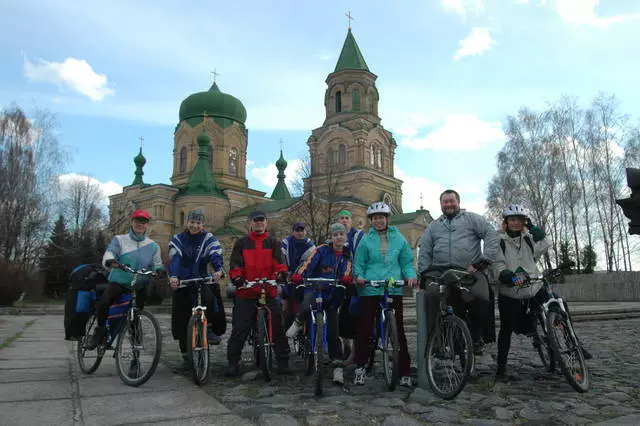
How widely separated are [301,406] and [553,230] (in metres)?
29.7

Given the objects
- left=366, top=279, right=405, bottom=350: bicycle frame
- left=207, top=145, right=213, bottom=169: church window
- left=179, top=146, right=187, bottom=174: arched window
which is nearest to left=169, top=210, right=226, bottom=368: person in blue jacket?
left=366, top=279, right=405, bottom=350: bicycle frame

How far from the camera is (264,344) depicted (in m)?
5.12

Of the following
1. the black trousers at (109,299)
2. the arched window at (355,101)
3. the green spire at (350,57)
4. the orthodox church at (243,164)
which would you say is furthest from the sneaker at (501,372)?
the green spire at (350,57)

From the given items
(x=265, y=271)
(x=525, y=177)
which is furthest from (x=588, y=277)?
(x=265, y=271)

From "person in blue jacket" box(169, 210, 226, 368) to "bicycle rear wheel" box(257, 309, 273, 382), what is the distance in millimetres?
488

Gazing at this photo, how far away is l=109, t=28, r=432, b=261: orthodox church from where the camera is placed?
4838 cm

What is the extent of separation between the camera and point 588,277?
31.0 meters

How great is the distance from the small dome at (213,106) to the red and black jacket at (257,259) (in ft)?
175

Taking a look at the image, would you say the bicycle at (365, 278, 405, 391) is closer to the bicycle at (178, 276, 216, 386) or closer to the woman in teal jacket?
the woman in teal jacket

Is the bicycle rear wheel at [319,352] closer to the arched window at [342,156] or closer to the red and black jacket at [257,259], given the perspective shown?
the red and black jacket at [257,259]

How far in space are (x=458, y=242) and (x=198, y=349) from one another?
8.65 ft

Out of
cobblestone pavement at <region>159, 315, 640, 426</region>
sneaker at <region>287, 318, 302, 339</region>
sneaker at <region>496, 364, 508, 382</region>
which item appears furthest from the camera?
sneaker at <region>287, 318, 302, 339</region>

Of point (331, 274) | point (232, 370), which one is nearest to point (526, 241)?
point (331, 274)

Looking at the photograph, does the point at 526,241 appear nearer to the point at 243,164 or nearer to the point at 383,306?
the point at 383,306
